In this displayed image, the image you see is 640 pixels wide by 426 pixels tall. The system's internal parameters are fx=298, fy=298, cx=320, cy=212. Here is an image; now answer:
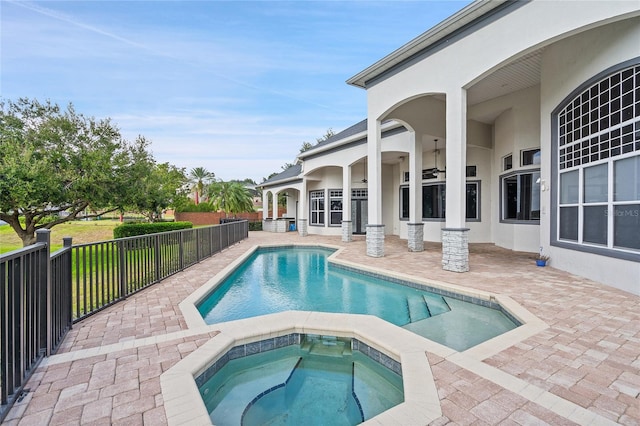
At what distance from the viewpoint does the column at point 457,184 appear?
7195mm

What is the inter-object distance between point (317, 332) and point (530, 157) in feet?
31.3

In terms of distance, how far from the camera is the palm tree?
3756cm

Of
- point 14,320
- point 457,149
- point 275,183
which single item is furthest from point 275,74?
point 14,320

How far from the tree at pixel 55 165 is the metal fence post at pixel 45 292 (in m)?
8.80

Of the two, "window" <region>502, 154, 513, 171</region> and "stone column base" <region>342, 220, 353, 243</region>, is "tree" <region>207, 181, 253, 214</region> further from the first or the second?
"window" <region>502, 154, 513, 171</region>

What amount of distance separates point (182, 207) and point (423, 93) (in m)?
26.1

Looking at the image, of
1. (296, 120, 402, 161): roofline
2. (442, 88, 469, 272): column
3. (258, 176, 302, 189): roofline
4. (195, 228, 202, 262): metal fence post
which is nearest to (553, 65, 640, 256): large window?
(442, 88, 469, 272): column

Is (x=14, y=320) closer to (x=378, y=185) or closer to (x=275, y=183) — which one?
(x=378, y=185)

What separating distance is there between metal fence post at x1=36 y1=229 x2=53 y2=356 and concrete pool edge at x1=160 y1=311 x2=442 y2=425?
1.42 meters

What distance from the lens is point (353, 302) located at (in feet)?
19.4

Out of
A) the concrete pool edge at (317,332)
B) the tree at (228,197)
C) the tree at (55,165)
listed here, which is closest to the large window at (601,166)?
the concrete pool edge at (317,332)

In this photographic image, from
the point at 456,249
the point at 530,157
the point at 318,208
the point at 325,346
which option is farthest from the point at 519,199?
the point at 318,208

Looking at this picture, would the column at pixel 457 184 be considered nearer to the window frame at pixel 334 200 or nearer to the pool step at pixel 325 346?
the pool step at pixel 325 346

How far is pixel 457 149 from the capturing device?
23.8ft
